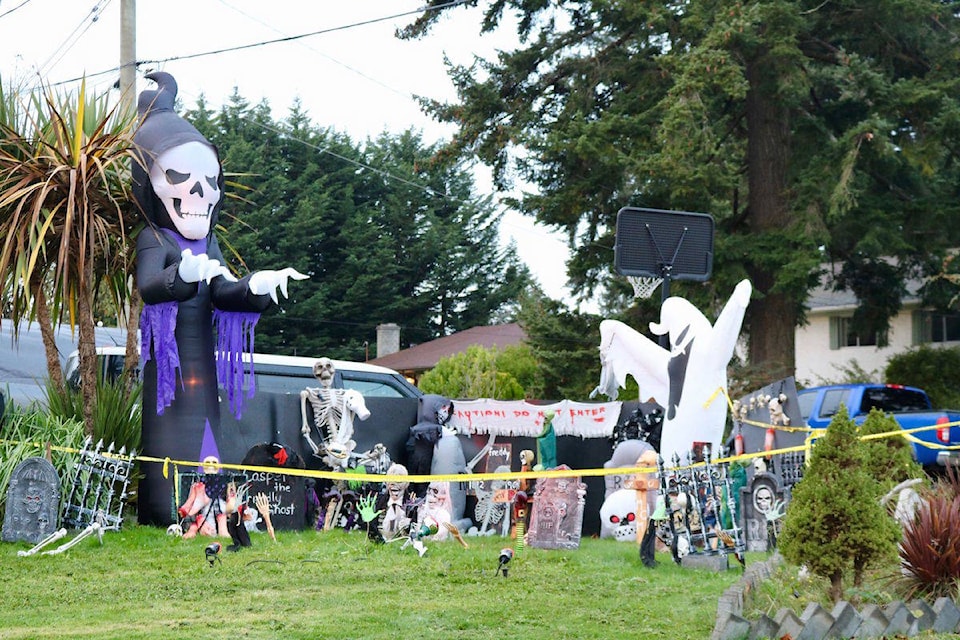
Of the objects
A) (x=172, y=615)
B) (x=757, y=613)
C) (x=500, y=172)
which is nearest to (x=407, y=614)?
(x=172, y=615)

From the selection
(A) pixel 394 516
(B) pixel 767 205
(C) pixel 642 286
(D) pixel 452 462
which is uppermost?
(B) pixel 767 205

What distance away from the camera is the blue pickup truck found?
17.9m

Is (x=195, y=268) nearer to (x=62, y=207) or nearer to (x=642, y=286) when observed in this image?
(x=62, y=207)

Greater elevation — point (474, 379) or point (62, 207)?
point (62, 207)

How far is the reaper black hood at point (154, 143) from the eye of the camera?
13656 mm

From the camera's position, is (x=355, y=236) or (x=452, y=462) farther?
(x=355, y=236)

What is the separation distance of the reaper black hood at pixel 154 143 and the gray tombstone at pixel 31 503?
10.4 ft

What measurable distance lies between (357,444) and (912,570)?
8.44 metres

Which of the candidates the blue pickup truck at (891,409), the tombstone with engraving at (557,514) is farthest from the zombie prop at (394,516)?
the blue pickup truck at (891,409)

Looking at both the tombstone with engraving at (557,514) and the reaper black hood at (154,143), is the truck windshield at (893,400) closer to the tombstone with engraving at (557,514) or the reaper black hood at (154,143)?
the tombstone with engraving at (557,514)

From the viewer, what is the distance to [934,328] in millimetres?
33469

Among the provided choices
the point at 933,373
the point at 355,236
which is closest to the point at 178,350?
the point at 933,373

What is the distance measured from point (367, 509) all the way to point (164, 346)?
121 inches

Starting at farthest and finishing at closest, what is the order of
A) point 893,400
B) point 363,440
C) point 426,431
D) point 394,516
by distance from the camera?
point 893,400
point 363,440
point 426,431
point 394,516
